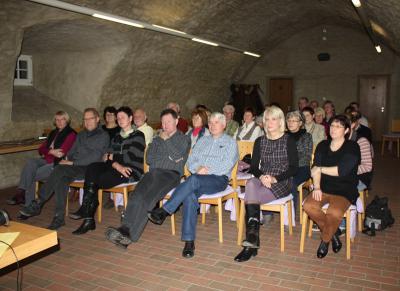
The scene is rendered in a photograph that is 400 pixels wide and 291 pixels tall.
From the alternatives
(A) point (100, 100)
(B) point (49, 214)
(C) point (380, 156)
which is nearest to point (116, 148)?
(B) point (49, 214)

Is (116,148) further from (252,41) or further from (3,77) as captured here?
(252,41)

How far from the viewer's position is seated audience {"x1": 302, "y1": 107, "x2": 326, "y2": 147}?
5.53 meters

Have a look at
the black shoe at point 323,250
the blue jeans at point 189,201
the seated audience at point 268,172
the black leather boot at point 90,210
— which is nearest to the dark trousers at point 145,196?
the blue jeans at point 189,201

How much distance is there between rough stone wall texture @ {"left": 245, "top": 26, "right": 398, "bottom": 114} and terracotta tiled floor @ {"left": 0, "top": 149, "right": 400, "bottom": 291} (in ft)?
30.9

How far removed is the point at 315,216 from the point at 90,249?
2.23 meters

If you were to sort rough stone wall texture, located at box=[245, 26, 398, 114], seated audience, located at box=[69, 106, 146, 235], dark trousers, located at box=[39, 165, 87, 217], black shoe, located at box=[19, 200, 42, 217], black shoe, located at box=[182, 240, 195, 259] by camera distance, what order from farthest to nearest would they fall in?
1. rough stone wall texture, located at box=[245, 26, 398, 114]
2. black shoe, located at box=[19, 200, 42, 217]
3. dark trousers, located at box=[39, 165, 87, 217]
4. seated audience, located at box=[69, 106, 146, 235]
5. black shoe, located at box=[182, 240, 195, 259]

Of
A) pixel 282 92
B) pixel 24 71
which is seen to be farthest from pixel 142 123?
pixel 282 92

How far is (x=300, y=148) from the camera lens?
4457 millimetres

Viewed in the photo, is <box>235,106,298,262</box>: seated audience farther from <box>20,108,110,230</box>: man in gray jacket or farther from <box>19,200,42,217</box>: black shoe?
<box>19,200,42,217</box>: black shoe

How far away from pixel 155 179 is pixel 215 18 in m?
5.50

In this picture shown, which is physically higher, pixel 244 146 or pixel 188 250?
pixel 244 146

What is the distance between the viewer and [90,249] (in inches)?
153

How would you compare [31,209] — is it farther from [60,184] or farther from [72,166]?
[72,166]

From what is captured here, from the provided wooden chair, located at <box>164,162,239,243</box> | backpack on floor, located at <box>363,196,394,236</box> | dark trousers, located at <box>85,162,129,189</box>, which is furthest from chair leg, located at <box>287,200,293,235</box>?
dark trousers, located at <box>85,162,129,189</box>
